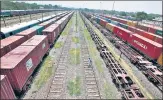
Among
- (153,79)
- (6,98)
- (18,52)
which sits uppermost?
(18,52)

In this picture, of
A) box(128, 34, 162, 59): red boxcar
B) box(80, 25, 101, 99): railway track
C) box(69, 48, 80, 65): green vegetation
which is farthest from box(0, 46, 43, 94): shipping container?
box(128, 34, 162, 59): red boxcar

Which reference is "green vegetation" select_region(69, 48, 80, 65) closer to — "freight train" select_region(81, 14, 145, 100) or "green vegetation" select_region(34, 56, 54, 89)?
"green vegetation" select_region(34, 56, 54, 89)

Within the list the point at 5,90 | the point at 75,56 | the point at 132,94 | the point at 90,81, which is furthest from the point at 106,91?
the point at 75,56

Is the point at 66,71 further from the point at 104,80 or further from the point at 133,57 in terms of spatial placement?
the point at 133,57

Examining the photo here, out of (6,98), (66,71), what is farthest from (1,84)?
(66,71)

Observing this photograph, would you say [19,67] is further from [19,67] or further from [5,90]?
[5,90]

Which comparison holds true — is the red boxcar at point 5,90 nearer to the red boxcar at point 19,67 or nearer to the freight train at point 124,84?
the red boxcar at point 19,67

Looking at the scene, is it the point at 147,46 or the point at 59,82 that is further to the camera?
the point at 147,46
